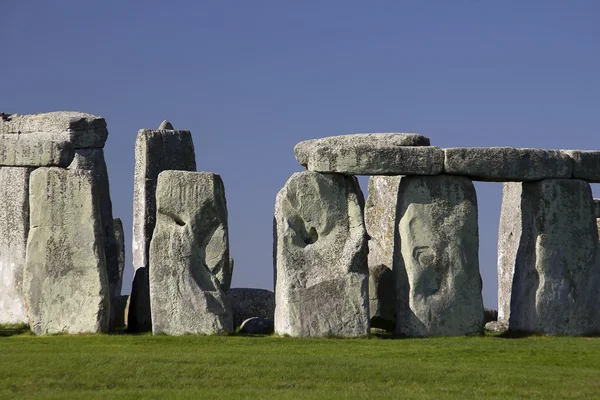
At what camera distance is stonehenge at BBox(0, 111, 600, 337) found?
84.4 ft

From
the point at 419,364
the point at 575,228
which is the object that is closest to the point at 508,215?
the point at 575,228

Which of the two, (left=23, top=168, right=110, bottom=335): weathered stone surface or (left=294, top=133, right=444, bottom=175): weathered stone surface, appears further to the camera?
(left=294, top=133, right=444, bottom=175): weathered stone surface

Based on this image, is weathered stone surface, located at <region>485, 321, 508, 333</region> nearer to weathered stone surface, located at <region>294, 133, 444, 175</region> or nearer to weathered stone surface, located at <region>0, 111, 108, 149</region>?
weathered stone surface, located at <region>294, 133, 444, 175</region>

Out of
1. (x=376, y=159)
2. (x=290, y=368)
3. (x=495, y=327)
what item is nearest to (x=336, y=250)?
(x=376, y=159)

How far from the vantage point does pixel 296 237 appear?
26.1 m

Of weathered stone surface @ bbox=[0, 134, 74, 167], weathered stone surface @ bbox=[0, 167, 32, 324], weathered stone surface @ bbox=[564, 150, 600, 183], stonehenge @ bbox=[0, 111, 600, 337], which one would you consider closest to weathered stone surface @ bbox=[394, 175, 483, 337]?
stonehenge @ bbox=[0, 111, 600, 337]

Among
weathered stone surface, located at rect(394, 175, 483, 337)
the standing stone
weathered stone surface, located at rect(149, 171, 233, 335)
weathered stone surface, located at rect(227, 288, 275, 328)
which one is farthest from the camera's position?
the standing stone

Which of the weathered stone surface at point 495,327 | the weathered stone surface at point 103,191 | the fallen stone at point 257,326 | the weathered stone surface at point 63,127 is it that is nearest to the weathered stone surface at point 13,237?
the weathered stone surface at point 63,127

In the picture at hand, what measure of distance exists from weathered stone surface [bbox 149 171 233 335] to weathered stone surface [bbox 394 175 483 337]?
319 centimetres

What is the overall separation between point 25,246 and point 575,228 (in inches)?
418

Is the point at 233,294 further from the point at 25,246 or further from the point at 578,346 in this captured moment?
the point at 578,346

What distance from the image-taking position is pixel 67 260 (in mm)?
25828

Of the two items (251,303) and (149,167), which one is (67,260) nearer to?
(251,303)

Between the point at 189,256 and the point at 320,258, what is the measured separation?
2.31 meters
